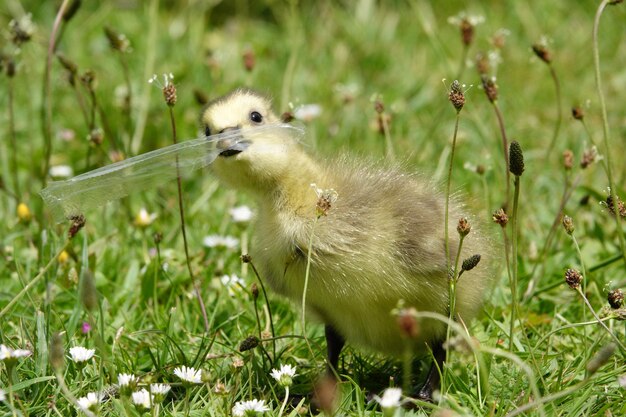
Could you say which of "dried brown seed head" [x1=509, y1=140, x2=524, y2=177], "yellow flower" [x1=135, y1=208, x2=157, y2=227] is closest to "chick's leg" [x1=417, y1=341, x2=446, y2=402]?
"dried brown seed head" [x1=509, y1=140, x2=524, y2=177]

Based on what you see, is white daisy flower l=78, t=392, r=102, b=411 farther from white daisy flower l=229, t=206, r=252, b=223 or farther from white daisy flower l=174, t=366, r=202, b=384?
white daisy flower l=229, t=206, r=252, b=223

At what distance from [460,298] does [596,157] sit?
0.88 meters

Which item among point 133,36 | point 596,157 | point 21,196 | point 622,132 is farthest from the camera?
point 133,36

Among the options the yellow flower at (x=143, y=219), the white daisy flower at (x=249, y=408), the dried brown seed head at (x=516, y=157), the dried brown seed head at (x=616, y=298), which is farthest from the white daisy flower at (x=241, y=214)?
the dried brown seed head at (x=616, y=298)

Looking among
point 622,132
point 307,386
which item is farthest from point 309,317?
point 622,132

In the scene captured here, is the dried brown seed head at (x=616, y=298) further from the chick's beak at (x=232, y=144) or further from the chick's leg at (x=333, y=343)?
the chick's beak at (x=232, y=144)

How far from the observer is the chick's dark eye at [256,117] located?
9.20ft

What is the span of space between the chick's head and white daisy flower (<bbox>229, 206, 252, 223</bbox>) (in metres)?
0.89

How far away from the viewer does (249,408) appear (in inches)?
93.1

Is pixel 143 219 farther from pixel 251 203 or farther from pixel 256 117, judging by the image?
pixel 256 117

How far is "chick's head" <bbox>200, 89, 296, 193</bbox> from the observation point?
265 cm

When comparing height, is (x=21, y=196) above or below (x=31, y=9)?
below

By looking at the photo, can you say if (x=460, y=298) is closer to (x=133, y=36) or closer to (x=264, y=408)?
(x=264, y=408)

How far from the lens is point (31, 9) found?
598 cm
